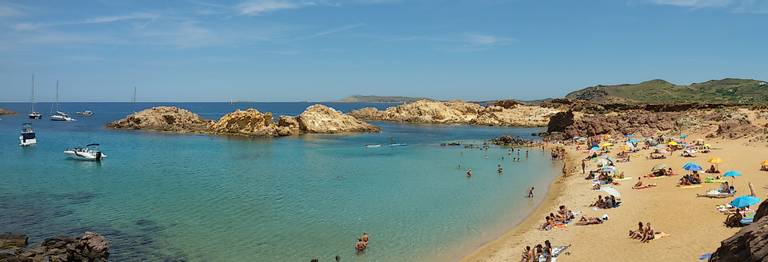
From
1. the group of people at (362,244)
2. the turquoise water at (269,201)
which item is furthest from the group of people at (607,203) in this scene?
the group of people at (362,244)

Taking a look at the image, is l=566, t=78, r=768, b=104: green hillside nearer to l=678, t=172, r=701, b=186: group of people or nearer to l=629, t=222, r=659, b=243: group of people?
l=678, t=172, r=701, b=186: group of people

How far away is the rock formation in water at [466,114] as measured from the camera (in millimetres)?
118500

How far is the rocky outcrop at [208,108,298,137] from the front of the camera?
3182 inches

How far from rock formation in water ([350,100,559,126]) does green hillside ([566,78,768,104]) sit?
20.4 meters

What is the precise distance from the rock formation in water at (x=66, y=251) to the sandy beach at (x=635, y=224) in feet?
45.7

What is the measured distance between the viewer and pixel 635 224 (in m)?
21.8

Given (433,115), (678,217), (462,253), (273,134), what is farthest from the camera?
(433,115)

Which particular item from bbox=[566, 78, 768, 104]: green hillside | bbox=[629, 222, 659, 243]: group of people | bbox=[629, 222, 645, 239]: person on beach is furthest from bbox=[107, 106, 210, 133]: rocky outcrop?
bbox=[566, 78, 768, 104]: green hillside

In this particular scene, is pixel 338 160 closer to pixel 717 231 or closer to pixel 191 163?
pixel 191 163

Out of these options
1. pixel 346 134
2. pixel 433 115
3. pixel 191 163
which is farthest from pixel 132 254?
pixel 433 115

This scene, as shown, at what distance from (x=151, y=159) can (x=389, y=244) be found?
37204 millimetres

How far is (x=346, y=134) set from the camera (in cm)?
8669

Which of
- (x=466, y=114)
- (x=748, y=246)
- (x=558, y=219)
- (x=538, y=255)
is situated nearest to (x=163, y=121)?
(x=466, y=114)

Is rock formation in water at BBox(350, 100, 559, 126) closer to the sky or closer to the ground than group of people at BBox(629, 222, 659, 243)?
closer to the sky
